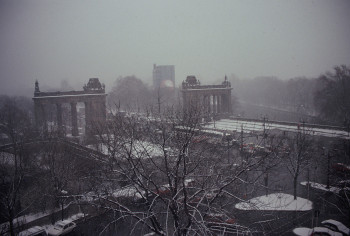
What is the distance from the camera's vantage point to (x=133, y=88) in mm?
74375

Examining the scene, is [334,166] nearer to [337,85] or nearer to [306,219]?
[306,219]

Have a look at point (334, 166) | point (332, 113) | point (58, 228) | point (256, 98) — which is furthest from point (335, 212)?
point (256, 98)

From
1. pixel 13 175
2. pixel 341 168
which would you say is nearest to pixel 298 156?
pixel 341 168

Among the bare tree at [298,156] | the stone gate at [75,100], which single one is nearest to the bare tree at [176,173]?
the bare tree at [298,156]

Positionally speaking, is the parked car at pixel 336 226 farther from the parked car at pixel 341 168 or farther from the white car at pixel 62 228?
the white car at pixel 62 228

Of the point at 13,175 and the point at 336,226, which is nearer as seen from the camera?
the point at 336,226

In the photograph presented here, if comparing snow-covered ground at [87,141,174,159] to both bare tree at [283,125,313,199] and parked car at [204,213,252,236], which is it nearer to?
parked car at [204,213,252,236]

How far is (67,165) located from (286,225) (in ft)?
38.9

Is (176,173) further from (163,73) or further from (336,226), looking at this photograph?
(163,73)

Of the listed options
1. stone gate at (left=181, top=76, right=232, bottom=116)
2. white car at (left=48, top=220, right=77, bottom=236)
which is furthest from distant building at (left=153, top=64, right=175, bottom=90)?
white car at (left=48, top=220, right=77, bottom=236)

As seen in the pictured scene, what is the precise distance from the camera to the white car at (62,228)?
12078 millimetres

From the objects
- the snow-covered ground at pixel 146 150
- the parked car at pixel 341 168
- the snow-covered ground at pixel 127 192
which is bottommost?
the parked car at pixel 341 168

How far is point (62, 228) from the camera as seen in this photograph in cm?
1221

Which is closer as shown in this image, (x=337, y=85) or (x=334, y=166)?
(x=334, y=166)
